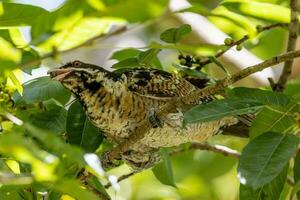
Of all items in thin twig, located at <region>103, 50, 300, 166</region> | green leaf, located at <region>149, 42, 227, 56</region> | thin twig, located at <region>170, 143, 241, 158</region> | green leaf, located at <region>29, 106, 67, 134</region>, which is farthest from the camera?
thin twig, located at <region>170, 143, 241, 158</region>

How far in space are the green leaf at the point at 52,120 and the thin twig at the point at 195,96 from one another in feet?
0.79

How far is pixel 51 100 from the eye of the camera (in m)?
3.40

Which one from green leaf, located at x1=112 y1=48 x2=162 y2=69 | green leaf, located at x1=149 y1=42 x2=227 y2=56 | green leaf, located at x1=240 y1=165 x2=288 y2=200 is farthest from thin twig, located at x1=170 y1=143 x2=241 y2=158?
green leaf, located at x1=149 y1=42 x2=227 y2=56

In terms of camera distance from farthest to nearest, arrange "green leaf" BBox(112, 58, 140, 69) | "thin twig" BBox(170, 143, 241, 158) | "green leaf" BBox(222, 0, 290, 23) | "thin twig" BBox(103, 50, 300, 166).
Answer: "thin twig" BBox(170, 143, 241, 158) < "green leaf" BBox(112, 58, 140, 69) < "green leaf" BBox(222, 0, 290, 23) < "thin twig" BBox(103, 50, 300, 166)

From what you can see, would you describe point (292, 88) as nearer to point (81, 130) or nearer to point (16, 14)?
point (81, 130)

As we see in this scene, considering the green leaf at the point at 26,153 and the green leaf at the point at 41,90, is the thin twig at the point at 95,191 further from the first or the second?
the green leaf at the point at 26,153

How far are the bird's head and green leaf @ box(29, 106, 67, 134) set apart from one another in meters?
0.11

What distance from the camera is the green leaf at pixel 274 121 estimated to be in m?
2.72

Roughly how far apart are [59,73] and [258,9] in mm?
847

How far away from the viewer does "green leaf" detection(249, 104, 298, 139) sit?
2721 millimetres

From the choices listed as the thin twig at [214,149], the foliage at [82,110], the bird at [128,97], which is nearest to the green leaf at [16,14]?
the foliage at [82,110]

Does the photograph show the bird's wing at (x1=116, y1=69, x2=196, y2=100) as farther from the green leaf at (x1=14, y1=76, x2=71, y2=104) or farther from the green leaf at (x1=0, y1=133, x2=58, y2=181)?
the green leaf at (x1=0, y1=133, x2=58, y2=181)

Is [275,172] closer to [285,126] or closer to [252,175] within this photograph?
[252,175]

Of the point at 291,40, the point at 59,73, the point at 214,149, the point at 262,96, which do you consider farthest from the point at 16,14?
the point at 214,149
